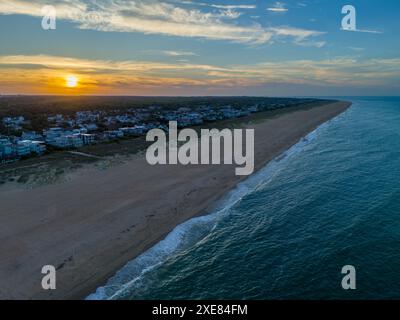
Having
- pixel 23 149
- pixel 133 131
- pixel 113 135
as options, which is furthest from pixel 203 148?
pixel 23 149

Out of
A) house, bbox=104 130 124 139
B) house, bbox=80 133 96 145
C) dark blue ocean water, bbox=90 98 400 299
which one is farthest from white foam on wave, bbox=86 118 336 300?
house, bbox=104 130 124 139

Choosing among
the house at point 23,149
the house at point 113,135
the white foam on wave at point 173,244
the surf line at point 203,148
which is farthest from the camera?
the house at point 113,135

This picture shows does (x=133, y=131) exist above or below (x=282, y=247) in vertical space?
above

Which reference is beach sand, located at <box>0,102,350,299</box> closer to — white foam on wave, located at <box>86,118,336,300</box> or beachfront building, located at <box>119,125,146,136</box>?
white foam on wave, located at <box>86,118,336,300</box>

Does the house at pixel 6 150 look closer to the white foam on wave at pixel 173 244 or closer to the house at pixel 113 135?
the house at pixel 113 135

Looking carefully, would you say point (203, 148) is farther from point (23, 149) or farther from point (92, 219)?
point (92, 219)

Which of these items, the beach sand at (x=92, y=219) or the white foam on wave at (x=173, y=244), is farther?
the beach sand at (x=92, y=219)

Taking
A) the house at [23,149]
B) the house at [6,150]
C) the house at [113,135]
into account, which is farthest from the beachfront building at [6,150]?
the house at [113,135]
